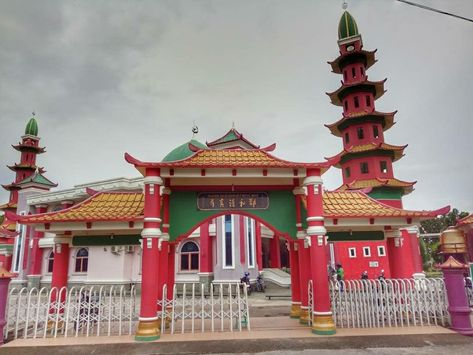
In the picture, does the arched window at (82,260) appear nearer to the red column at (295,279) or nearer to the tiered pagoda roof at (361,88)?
the red column at (295,279)

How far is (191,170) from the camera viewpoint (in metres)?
9.70

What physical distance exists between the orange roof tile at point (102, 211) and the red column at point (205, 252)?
11.2 m

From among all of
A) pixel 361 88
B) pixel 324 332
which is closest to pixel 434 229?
pixel 361 88

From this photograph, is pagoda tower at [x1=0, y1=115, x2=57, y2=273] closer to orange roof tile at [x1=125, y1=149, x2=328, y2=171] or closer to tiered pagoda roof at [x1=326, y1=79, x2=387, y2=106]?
orange roof tile at [x1=125, y1=149, x2=328, y2=171]

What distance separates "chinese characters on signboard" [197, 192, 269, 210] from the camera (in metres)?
10.3

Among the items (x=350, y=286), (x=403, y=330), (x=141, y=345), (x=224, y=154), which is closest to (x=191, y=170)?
(x=224, y=154)

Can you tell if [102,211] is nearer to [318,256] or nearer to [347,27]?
[318,256]

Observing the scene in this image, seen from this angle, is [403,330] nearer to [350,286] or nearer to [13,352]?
[350,286]

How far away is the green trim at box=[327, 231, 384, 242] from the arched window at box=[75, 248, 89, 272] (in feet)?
68.5

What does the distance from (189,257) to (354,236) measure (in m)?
14.3

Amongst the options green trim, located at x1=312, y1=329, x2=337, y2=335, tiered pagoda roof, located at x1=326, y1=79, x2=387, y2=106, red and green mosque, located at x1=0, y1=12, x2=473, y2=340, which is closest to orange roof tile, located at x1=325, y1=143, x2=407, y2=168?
tiered pagoda roof, located at x1=326, y1=79, x2=387, y2=106

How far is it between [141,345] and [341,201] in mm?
7943

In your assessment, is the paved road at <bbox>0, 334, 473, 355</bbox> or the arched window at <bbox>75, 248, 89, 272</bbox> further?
the arched window at <bbox>75, 248, 89, 272</bbox>

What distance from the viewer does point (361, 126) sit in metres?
25.9
